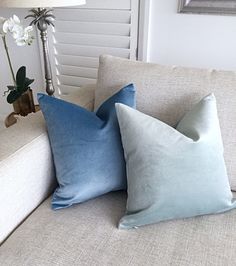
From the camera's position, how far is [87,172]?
1017 mm

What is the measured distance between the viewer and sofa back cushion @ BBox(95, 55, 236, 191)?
3.50 feet

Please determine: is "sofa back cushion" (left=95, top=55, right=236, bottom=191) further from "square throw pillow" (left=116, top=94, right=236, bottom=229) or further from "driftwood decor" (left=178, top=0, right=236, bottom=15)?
"driftwood decor" (left=178, top=0, right=236, bottom=15)

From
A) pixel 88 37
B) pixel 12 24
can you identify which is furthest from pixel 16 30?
pixel 88 37

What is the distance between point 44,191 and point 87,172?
22cm

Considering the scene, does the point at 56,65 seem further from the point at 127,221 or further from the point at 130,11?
the point at 127,221

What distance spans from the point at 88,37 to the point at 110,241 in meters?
1.24

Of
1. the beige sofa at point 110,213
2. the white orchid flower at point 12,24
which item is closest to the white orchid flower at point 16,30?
the white orchid flower at point 12,24

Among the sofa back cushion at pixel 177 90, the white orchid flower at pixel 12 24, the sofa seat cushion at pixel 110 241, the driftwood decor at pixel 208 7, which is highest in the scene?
the driftwood decor at pixel 208 7

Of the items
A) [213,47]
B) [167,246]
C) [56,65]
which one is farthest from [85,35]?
[167,246]

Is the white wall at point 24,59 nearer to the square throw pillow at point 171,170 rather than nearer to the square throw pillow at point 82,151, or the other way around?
the square throw pillow at point 82,151

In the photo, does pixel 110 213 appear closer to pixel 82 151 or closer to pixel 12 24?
pixel 82 151

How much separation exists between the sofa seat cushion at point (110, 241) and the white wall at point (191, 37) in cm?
88

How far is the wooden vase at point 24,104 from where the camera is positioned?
59.0 inches

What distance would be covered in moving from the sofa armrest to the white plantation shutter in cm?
75
